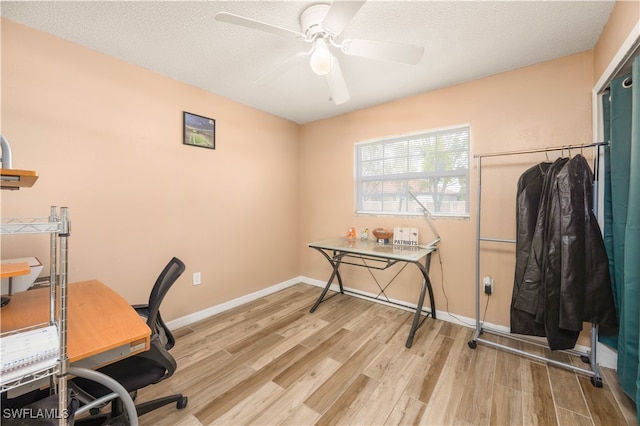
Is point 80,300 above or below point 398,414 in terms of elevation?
above

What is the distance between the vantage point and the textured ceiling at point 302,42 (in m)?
1.57

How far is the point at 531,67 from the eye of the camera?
2.20m

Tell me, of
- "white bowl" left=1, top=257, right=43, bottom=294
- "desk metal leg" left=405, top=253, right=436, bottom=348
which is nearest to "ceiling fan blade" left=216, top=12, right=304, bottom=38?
"white bowl" left=1, top=257, right=43, bottom=294

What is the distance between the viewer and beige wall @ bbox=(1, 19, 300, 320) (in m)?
1.78

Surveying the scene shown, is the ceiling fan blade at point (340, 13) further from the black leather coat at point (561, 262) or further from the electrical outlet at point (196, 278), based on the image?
the electrical outlet at point (196, 278)

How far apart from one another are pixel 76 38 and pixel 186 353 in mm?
2512

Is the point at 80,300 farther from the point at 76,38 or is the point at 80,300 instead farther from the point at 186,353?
the point at 76,38

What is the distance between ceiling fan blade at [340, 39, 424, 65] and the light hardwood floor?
2118 millimetres

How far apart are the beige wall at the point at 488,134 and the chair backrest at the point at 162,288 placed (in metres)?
2.26

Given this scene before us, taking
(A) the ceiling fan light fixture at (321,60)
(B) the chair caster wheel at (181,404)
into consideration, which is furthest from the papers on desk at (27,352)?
(A) the ceiling fan light fixture at (321,60)

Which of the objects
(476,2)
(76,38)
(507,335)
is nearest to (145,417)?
(76,38)

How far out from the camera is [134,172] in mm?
2250

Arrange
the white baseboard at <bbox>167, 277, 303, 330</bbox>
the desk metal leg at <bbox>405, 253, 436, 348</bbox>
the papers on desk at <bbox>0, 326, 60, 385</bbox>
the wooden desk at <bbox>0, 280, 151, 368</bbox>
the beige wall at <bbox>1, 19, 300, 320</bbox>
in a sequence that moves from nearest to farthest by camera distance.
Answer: the papers on desk at <bbox>0, 326, 60, 385</bbox>, the wooden desk at <bbox>0, 280, 151, 368</bbox>, the beige wall at <bbox>1, 19, 300, 320</bbox>, the desk metal leg at <bbox>405, 253, 436, 348</bbox>, the white baseboard at <bbox>167, 277, 303, 330</bbox>

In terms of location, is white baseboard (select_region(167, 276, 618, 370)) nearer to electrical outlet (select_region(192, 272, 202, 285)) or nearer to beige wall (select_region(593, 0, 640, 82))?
electrical outlet (select_region(192, 272, 202, 285))
